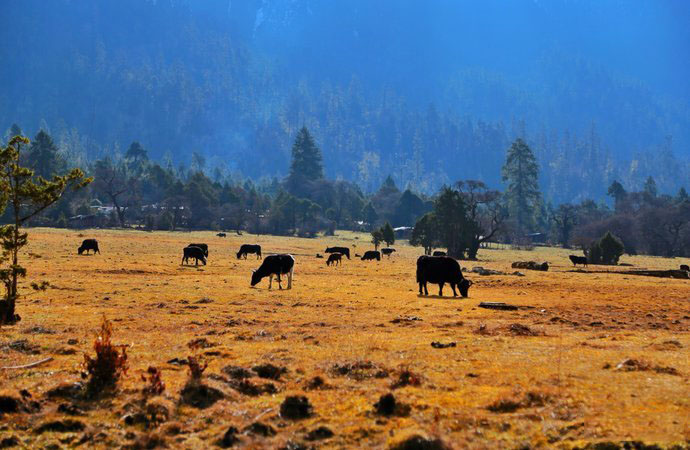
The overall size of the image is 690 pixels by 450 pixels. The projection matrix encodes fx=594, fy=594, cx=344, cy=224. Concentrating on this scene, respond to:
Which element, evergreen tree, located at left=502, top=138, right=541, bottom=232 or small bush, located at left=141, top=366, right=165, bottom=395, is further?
A: evergreen tree, located at left=502, top=138, right=541, bottom=232

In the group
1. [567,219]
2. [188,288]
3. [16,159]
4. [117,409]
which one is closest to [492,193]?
[567,219]

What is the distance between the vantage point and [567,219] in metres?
133

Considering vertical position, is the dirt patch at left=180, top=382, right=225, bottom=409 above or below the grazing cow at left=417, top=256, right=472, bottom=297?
below

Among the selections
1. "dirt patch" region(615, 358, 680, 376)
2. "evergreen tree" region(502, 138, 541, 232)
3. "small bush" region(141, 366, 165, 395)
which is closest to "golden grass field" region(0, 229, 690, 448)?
"dirt patch" region(615, 358, 680, 376)

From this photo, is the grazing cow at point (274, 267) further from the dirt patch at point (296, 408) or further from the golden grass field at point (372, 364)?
the dirt patch at point (296, 408)

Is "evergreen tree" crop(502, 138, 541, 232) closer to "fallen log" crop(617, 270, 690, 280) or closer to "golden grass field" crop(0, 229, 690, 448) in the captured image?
"fallen log" crop(617, 270, 690, 280)

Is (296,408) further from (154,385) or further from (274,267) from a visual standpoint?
(274,267)

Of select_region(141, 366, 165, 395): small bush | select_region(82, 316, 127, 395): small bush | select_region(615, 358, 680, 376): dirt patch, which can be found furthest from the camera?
select_region(615, 358, 680, 376): dirt patch

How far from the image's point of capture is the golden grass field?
9633 millimetres

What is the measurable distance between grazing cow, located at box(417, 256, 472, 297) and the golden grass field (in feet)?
4.43

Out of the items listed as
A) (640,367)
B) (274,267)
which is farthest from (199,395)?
(274,267)

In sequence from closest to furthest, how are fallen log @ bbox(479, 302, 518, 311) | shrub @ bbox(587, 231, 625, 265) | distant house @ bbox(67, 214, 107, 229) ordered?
1. fallen log @ bbox(479, 302, 518, 311)
2. shrub @ bbox(587, 231, 625, 265)
3. distant house @ bbox(67, 214, 107, 229)

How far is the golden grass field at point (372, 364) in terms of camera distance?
9633 mm

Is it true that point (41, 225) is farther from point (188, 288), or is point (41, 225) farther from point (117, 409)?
point (117, 409)
